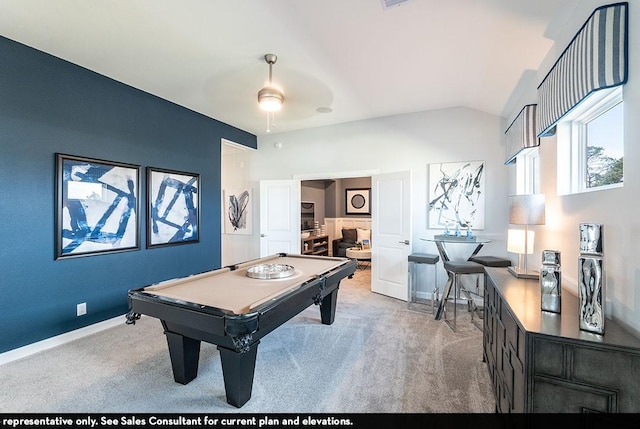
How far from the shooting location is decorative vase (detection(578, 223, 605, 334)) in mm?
1261

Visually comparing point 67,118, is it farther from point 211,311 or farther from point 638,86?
point 638,86

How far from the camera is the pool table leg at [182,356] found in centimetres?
221

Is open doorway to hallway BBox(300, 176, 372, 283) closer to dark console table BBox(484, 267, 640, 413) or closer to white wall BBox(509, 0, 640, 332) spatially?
white wall BBox(509, 0, 640, 332)

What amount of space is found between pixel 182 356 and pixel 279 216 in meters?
3.54

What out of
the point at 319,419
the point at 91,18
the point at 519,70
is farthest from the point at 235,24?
the point at 319,419

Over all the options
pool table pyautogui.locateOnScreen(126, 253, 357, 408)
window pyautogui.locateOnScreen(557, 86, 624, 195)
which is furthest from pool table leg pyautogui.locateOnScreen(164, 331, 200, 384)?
window pyautogui.locateOnScreen(557, 86, 624, 195)

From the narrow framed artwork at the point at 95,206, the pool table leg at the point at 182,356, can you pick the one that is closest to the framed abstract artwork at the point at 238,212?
the narrow framed artwork at the point at 95,206

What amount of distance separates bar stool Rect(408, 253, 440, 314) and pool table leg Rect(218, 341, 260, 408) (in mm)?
2783

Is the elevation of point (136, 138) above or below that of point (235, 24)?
below

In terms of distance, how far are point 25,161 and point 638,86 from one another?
14.7ft

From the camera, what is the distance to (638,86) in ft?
4.34

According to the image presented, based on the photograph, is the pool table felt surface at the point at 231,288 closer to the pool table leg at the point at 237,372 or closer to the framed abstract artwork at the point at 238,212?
the pool table leg at the point at 237,372

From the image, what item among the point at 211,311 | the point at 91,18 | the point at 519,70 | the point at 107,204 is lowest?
the point at 211,311

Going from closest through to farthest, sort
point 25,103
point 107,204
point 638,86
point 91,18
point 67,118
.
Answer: point 638,86 → point 91,18 → point 25,103 → point 67,118 → point 107,204
